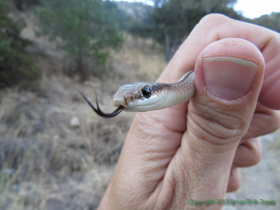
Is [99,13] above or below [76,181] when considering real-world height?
above

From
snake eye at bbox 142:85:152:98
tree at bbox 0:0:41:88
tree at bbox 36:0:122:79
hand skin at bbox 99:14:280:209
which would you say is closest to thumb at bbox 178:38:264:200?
hand skin at bbox 99:14:280:209

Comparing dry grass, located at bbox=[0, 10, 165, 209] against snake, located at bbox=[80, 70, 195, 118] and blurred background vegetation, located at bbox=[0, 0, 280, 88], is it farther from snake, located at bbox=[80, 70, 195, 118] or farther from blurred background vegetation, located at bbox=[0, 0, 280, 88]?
snake, located at bbox=[80, 70, 195, 118]

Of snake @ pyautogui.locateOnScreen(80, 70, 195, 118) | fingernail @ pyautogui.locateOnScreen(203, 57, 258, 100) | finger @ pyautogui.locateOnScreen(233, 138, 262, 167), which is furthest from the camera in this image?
finger @ pyautogui.locateOnScreen(233, 138, 262, 167)

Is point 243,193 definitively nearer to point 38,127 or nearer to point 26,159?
point 26,159

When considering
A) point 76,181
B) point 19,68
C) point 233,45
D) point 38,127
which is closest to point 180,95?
point 233,45

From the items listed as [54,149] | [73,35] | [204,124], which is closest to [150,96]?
[204,124]

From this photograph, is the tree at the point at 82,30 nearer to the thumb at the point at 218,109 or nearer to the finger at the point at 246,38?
the finger at the point at 246,38
